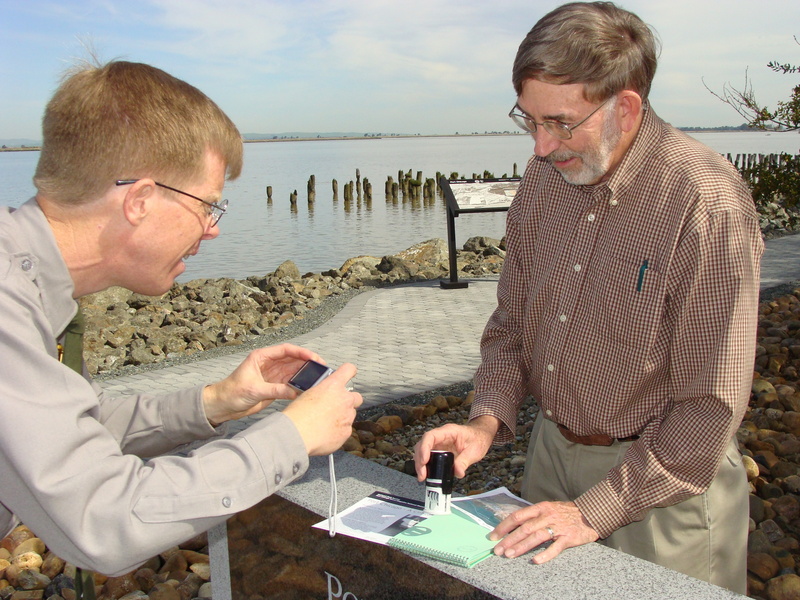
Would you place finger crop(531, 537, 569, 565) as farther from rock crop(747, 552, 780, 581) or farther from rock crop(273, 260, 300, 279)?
rock crop(273, 260, 300, 279)

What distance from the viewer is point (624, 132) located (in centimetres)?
246

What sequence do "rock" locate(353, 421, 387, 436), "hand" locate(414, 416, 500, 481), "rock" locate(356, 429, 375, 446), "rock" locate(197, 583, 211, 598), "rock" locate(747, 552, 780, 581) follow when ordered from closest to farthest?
"hand" locate(414, 416, 500, 481), "rock" locate(747, 552, 780, 581), "rock" locate(197, 583, 211, 598), "rock" locate(356, 429, 375, 446), "rock" locate(353, 421, 387, 436)

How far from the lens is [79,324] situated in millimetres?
2008

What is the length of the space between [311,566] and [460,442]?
0.59m

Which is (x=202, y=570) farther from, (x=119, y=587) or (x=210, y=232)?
(x=210, y=232)

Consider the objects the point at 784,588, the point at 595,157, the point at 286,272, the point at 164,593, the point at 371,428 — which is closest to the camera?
the point at 595,157

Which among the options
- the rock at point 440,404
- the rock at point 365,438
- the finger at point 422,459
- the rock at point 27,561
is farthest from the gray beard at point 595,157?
the rock at point 440,404

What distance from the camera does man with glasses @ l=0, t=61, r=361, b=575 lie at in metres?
1.52

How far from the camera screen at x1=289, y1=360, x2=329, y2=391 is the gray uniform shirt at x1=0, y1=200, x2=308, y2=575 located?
40cm

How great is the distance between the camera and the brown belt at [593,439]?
8.24 feet

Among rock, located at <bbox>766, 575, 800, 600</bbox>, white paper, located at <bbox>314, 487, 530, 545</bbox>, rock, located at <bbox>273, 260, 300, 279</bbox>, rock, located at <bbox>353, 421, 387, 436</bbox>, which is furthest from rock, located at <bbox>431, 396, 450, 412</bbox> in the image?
rock, located at <bbox>273, 260, 300, 279</bbox>

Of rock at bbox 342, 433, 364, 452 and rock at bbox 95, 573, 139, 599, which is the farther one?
rock at bbox 342, 433, 364, 452

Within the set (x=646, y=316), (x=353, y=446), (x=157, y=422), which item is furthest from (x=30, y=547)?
(x=646, y=316)

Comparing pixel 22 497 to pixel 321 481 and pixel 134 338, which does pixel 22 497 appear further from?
pixel 134 338
